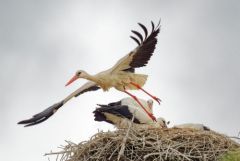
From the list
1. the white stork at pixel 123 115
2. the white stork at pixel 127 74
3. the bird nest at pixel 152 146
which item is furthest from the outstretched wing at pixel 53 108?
the bird nest at pixel 152 146

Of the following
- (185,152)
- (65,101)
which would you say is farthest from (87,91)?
(185,152)

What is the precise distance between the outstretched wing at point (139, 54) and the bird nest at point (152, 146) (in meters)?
1.48

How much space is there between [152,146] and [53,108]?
2.34m

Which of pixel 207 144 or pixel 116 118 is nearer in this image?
pixel 207 144

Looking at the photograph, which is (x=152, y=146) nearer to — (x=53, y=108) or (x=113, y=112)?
(x=113, y=112)

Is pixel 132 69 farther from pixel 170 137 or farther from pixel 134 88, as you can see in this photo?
pixel 170 137

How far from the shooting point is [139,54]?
927 cm

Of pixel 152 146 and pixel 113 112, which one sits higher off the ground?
pixel 113 112

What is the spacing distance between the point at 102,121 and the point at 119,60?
2.82ft

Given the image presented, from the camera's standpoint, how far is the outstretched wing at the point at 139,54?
361 inches

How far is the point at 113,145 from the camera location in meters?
7.80

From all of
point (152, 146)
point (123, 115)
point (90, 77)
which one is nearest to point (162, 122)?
point (123, 115)

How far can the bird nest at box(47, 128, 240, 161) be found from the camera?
7602mm

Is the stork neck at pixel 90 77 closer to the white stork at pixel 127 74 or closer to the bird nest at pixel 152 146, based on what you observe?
the white stork at pixel 127 74
